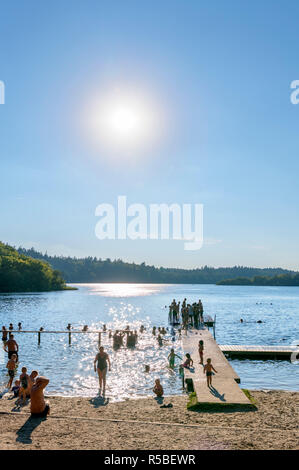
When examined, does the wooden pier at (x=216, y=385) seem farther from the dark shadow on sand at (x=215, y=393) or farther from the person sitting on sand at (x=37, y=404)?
the person sitting on sand at (x=37, y=404)

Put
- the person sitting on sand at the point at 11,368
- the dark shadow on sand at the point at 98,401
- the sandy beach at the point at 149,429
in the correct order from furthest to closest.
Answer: the person sitting on sand at the point at 11,368
the dark shadow on sand at the point at 98,401
the sandy beach at the point at 149,429

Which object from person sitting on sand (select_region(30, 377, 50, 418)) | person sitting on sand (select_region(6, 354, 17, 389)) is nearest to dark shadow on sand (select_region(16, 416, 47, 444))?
person sitting on sand (select_region(30, 377, 50, 418))

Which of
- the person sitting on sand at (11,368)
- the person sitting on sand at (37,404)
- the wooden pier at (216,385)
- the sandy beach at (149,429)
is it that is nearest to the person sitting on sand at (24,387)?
the sandy beach at (149,429)

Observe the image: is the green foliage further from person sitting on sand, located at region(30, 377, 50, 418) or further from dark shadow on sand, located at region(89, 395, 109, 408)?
person sitting on sand, located at region(30, 377, 50, 418)

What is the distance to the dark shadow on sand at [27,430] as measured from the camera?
35.6 feet

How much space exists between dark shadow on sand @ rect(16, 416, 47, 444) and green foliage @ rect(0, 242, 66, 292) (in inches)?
5016

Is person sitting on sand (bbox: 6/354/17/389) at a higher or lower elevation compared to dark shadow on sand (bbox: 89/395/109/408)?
higher

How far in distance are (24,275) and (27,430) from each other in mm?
136765

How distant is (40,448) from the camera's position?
10195mm

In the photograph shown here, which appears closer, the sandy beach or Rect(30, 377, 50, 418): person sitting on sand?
the sandy beach

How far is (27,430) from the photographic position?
1166 cm

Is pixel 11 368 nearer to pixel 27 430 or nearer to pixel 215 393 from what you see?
pixel 27 430

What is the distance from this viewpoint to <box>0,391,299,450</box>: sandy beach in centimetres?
1060
